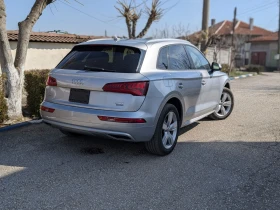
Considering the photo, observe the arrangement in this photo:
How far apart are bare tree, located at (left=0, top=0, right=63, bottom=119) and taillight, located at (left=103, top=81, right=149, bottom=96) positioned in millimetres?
3045

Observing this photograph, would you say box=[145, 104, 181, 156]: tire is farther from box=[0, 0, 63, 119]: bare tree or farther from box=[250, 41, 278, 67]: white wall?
box=[250, 41, 278, 67]: white wall

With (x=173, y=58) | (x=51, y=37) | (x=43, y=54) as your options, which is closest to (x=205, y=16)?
(x=51, y=37)

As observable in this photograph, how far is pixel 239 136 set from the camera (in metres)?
5.57

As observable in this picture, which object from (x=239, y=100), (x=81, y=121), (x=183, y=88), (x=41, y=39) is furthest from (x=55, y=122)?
(x=41, y=39)

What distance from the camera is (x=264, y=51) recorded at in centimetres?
3941

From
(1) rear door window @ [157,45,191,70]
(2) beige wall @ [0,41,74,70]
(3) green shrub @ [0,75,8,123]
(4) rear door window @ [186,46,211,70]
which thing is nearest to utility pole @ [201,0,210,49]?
(2) beige wall @ [0,41,74,70]

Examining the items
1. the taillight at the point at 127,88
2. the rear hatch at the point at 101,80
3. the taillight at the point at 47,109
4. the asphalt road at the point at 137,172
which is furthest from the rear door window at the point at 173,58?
the taillight at the point at 47,109

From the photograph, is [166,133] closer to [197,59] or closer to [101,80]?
[101,80]

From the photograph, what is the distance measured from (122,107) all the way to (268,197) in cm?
197

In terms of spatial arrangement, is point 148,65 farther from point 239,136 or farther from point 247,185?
point 239,136

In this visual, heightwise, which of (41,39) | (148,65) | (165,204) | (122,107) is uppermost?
(41,39)

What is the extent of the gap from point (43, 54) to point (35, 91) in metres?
5.33

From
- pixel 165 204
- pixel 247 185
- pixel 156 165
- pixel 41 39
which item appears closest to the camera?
pixel 165 204

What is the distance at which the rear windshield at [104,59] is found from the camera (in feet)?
13.3
